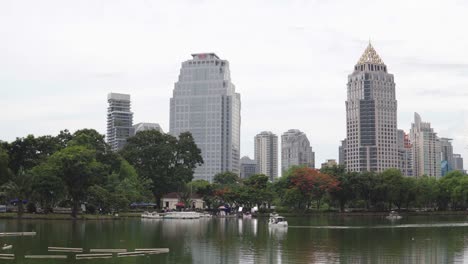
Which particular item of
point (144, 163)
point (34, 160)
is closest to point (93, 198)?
point (34, 160)

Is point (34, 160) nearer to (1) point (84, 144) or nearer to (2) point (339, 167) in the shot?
(1) point (84, 144)

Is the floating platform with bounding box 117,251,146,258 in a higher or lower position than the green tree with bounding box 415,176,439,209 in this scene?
lower

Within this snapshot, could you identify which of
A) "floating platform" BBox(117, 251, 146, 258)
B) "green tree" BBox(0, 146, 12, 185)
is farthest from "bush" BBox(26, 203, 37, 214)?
"floating platform" BBox(117, 251, 146, 258)

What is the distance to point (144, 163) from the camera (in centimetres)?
11975

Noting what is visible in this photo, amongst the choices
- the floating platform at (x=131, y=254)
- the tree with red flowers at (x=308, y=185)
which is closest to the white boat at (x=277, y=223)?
the tree with red flowers at (x=308, y=185)

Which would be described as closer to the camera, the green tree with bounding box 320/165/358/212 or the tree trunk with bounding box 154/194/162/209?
the green tree with bounding box 320/165/358/212

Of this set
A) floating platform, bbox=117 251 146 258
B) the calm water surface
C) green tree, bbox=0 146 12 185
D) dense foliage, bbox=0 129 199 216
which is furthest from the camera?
dense foliage, bbox=0 129 199 216

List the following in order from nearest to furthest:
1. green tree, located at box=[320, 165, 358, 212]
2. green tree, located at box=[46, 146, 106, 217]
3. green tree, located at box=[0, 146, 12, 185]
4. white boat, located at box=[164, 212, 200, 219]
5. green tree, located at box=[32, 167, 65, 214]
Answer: green tree, located at box=[32, 167, 65, 214] < green tree, located at box=[0, 146, 12, 185] < green tree, located at box=[46, 146, 106, 217] < white boat, located at box=[164, 212, 200, 219] < green tree, located at box=[320, 165, 358, 212]

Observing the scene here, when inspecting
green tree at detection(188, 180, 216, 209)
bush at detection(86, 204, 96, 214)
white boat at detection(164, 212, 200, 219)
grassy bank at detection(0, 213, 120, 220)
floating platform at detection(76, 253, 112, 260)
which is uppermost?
green tree at detection(188, 180, 216, 209)

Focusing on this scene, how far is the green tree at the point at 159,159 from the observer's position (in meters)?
119

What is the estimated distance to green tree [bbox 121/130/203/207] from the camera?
11862 cm

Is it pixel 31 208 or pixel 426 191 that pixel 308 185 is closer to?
pixel 426 191

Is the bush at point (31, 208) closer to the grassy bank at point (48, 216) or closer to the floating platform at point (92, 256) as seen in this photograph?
the grassy bank at point (48, 216)

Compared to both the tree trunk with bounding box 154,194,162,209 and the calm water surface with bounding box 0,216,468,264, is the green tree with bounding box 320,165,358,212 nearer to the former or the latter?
the tree trunk with bounding box 154,194,162,209
